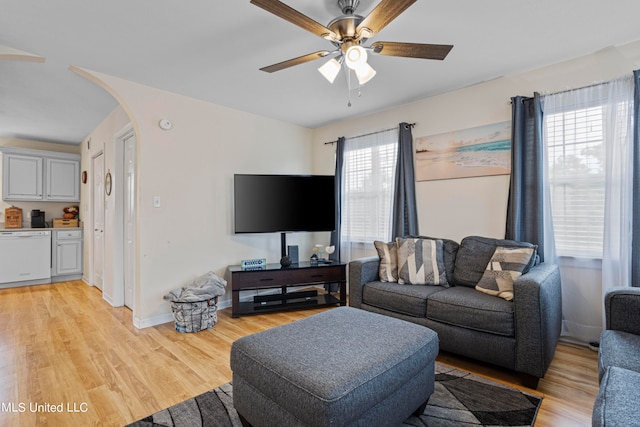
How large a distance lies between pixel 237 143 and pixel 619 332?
3.68 metres

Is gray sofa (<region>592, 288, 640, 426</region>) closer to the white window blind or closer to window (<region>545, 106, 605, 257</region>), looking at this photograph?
window (<region>545, 106, 605, 257</region>)

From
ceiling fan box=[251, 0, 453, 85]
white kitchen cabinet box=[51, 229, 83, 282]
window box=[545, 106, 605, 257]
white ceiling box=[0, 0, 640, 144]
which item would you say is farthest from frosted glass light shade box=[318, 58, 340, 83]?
white kitchen cabinet box=[51, 229, 83, 282]

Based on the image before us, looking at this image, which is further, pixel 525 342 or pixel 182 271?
pixel 182 271

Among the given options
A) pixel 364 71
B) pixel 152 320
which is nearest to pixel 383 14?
pixel 364 71

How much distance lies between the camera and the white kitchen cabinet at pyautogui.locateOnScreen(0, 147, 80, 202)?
4941 mm

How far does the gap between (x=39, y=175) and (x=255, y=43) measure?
16.9 ft

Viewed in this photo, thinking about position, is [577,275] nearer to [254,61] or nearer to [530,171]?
[530,171]

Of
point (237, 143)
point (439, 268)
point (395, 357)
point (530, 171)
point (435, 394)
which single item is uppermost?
point (237, 143)

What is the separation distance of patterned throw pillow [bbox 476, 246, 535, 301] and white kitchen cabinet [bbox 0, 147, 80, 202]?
6.51 meters

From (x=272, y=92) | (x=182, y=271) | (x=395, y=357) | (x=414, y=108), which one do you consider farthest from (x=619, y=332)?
(x=182, y=271)

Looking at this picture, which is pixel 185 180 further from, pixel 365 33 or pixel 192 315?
pixel 365 33

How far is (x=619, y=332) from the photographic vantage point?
1.58 m

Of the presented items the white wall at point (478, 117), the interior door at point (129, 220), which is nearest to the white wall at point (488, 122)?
the white wall at point (478, 117)

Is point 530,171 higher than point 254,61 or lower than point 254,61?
lower
